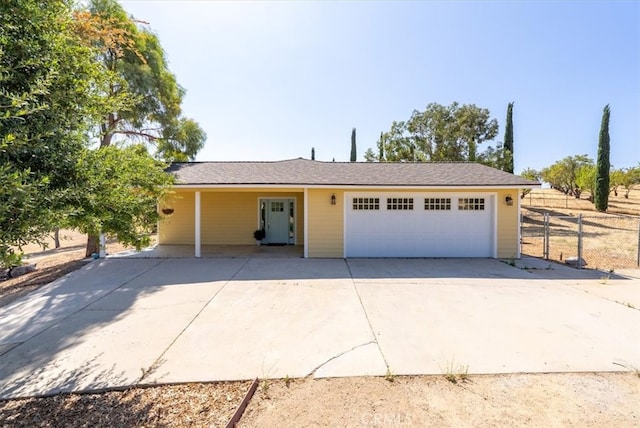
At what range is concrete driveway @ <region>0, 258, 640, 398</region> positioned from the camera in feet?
11.2

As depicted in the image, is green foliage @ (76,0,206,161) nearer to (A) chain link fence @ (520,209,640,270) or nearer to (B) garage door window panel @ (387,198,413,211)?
(B) garage door window panel @ (387,198,413,211)

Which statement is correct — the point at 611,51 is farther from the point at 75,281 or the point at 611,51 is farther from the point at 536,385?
the point at 75,281

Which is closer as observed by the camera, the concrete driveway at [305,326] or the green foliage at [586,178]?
the concrete driveway at [305,326]

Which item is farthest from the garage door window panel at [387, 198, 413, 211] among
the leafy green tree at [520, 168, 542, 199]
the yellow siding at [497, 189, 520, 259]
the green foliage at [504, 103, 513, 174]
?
the leafy green tree at [520, 168, 542, 199]

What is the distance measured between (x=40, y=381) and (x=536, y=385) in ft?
18.2

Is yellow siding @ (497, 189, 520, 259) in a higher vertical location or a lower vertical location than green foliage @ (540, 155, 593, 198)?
lower

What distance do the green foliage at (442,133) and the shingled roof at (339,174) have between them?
43.2ft

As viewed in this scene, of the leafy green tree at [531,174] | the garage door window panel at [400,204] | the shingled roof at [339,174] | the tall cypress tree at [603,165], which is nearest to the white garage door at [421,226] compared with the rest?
the garage door window panel at [400,204]

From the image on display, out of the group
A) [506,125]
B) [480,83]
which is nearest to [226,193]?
[480,83]

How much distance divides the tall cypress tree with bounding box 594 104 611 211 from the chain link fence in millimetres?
5178

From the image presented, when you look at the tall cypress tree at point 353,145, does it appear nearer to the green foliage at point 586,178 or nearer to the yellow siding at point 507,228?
the yellow siding at point 507,228

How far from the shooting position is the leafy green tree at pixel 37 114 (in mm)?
1842

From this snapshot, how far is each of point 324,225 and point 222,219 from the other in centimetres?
505

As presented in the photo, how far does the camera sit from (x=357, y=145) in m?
30.0
